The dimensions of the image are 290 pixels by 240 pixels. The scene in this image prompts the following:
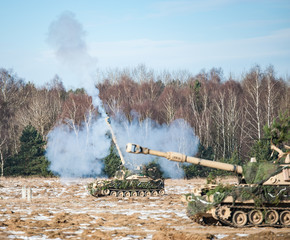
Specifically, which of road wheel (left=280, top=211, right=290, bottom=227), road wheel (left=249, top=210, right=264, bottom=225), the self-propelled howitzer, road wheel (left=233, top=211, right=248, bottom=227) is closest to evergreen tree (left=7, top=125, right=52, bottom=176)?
the self-propelled howitzer

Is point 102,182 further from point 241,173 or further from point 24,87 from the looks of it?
point 24,87

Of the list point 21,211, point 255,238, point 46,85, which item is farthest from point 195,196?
point 46,85

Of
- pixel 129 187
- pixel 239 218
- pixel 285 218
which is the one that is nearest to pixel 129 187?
pixel 129 187

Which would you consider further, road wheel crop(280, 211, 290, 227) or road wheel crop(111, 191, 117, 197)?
road wheel crop(111, 191, 117, 197)

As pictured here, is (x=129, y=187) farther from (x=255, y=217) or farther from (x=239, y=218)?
(x=255, y=217)

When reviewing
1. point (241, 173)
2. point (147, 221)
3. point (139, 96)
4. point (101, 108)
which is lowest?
point (147, 221)

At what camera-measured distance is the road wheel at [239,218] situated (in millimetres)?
16203

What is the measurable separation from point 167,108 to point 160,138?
9954mm

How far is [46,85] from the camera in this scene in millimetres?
68250

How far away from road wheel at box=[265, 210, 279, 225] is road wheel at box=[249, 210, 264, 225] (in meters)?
0.21

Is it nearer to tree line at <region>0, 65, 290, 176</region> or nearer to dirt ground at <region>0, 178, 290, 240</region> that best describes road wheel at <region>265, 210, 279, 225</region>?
dirt ground at <region>0, 178, 290, 240</region>

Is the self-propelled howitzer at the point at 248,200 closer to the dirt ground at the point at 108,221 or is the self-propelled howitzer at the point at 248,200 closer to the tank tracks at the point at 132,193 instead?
the dirt ground at the point at 108,221

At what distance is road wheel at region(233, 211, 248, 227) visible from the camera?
1620cm

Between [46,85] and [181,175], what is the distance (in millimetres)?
32045
